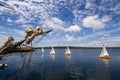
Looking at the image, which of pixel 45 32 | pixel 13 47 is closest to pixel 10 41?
pixel 13 47

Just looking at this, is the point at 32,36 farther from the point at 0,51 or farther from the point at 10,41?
the point at 0,51

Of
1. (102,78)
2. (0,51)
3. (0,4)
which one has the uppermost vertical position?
(0,4)

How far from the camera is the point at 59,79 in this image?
48.5m

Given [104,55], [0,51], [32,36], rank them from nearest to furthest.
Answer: [0,51] → [32,36] → [104,55]

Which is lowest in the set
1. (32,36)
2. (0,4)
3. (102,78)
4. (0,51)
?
(102,78)

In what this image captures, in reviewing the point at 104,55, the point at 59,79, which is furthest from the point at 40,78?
the point at 104,55

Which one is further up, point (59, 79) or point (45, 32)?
point (45, 32)

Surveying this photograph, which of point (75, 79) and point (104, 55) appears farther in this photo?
point (104, 55)

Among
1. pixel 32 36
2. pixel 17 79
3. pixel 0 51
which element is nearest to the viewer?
pixel 0 51

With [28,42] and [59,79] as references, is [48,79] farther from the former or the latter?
[28,42]

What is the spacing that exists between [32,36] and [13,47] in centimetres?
280

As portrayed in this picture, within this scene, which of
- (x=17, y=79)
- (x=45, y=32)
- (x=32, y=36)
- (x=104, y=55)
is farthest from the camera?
(x=104, y=55)

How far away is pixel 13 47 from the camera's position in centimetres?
2123

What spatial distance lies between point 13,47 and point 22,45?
1280 mm
